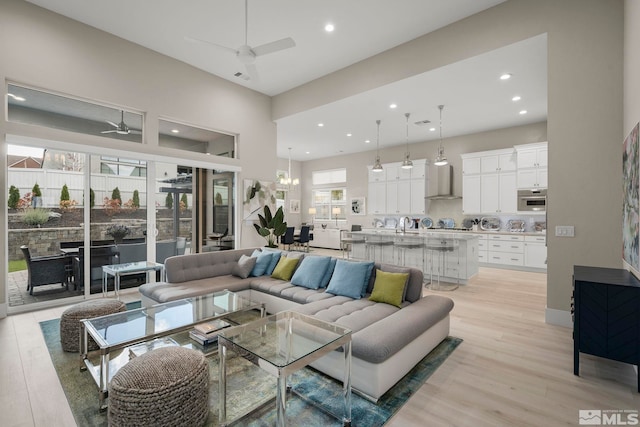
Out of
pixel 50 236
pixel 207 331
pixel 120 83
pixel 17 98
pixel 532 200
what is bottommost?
pixel 207 331

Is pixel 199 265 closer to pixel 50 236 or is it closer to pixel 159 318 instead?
pixel 159 318

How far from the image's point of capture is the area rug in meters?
1.96

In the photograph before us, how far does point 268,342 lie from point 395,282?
64.3 inches

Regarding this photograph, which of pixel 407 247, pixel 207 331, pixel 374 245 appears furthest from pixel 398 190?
pixel 207 331

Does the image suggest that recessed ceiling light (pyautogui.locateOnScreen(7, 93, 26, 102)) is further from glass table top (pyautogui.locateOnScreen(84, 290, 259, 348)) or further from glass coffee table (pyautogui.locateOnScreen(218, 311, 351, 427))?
glass coffee table (pyautogui.locateOnScreen(218, 311, 351, 427))

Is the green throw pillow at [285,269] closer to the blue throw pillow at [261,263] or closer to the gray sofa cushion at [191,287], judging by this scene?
the blue throw pillow at [261,263]

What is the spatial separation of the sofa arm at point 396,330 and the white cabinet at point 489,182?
565cm

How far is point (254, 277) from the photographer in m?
4.39

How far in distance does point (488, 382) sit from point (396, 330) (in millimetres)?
860

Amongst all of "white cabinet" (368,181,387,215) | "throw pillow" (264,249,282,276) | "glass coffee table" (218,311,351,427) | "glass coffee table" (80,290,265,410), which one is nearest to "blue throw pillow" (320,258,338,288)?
"glass coffee table" (80,290,265,410)

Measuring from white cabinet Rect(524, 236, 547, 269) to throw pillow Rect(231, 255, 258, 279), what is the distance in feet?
20.6

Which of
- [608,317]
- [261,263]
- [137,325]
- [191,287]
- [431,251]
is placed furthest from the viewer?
[431,251]

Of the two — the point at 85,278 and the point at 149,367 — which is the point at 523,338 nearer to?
the point at 149,367

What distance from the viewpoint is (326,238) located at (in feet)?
37.7
